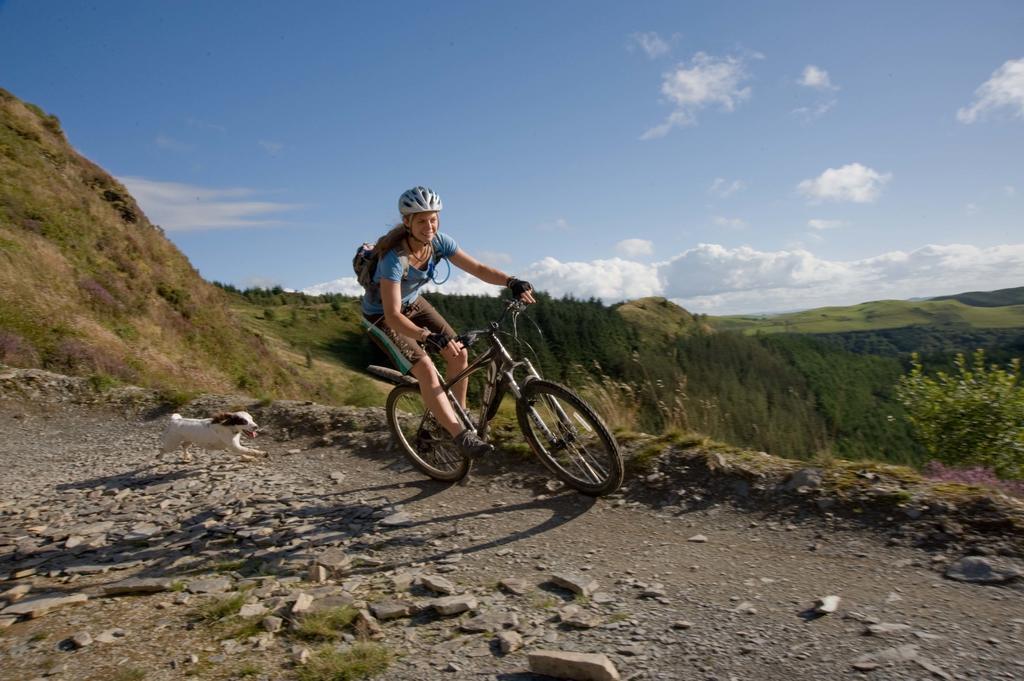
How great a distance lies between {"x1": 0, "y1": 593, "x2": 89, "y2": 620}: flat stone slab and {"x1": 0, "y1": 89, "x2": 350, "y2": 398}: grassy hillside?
1151cm

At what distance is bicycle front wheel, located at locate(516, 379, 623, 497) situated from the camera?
17.0 ft

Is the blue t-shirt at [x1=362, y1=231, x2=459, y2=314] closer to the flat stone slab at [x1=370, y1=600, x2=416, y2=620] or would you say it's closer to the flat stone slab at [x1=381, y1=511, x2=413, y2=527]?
the flat stone slab at [x1=381, y1=511, x2=413, y2=527]

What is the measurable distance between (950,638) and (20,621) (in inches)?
200

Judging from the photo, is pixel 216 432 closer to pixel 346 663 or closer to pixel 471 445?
pixel 471 445

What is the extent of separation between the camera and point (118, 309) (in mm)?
24344

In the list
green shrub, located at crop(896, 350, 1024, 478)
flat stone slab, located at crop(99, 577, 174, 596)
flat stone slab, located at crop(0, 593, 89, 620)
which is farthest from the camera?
green shrub, located at crop(896, 350, 1024, 478)

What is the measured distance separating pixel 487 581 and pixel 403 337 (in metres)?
2.52

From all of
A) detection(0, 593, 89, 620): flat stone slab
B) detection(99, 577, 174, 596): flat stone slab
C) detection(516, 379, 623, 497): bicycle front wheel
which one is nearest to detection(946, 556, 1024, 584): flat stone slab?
detection(516, 379, 623, 497): bicycle front wheel

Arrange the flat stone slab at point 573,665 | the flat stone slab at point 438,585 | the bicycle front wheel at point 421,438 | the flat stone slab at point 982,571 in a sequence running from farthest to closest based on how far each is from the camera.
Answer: the bicycle front wheel at point 421,438
the flat stone slab at point 438,585
the flat stone slab at point 982,571
the flat stone slab at point 573,665

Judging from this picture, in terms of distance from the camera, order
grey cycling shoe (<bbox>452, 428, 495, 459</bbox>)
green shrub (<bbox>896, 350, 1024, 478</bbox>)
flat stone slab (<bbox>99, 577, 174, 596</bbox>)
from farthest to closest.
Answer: green shrub (<bbox>896, 350, 1024, 478</bbox>), grey cycling shoe (<bbox>452, 428, 495, 459</bbox>), flat stone slab (<bbox>99, 577, 174, 596</bbox>)

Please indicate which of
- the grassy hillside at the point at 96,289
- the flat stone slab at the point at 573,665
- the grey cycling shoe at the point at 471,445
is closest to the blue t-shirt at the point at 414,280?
the grey cycling shoe at the point at 471,445

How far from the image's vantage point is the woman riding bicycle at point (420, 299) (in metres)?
5.14

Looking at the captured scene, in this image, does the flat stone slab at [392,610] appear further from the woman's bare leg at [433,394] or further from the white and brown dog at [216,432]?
the white and brown dog at [216,432]

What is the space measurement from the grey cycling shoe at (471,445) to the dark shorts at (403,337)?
878mm
